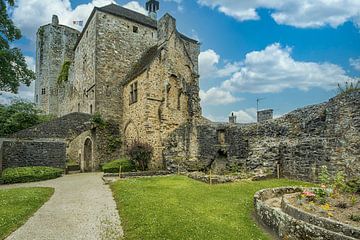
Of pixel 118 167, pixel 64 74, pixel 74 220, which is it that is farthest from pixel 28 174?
pixel 64 74

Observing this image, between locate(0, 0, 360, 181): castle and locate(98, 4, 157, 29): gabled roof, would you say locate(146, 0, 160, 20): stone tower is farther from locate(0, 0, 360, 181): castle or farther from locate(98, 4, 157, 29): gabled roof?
locate(0, 0, 360, 181): castle

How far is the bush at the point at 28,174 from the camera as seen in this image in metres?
14.5

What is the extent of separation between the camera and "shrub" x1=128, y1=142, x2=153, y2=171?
1820 centimetres

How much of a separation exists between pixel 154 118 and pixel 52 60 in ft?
101

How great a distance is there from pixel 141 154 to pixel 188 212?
457 inches

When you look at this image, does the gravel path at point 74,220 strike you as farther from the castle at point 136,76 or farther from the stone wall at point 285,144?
the castle at point 136,76

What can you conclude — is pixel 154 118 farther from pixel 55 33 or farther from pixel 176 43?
pixel 55 33

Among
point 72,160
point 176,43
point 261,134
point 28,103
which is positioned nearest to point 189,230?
point 261,134

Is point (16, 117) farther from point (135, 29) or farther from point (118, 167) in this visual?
point (135, 29)

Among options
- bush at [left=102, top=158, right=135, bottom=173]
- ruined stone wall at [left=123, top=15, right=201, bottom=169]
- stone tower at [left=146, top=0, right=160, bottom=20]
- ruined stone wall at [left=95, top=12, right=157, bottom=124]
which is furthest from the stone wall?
stone tower at [left=146, top=0, right=160, bottom=20]

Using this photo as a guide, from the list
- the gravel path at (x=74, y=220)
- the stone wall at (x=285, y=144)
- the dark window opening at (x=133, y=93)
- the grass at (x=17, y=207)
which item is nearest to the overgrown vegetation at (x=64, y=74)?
the dark window opening at (x=133, y=93)

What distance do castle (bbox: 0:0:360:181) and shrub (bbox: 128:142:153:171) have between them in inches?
31.7

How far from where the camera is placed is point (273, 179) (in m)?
13.0

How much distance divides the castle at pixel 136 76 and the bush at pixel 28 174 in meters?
6.95
